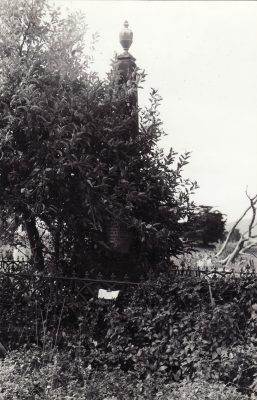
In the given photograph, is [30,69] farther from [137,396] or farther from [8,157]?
[137,396]

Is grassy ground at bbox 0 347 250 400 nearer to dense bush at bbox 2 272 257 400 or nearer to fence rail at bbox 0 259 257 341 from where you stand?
dense bush at bbox 2 272 257 400

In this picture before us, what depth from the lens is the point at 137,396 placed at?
3.65 m

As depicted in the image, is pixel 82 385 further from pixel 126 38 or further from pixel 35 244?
pixel 126 38

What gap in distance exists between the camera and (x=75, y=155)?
5.53 m

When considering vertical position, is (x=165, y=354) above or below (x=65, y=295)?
below

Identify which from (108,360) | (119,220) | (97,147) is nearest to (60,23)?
(97,147)

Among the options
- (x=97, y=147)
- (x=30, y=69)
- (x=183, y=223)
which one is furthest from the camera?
(x=183, y=223)

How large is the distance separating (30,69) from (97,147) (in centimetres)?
143

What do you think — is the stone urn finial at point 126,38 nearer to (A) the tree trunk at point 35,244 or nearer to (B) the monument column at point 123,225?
(B) the monument column at point 123,225

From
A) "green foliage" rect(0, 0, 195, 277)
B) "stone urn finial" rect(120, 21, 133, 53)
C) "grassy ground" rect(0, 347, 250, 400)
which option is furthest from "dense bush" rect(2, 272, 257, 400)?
"stone urn finial" rect(120, 21, 133, 53)

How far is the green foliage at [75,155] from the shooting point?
5.39 m

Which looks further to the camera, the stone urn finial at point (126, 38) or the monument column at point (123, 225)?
the stone urn finial at point (126, 38)

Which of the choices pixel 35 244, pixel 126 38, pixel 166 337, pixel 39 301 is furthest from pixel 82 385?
pixel 126 38

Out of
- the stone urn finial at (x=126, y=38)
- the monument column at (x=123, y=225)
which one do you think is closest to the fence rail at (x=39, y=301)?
the monument column at (x=123, y=225)
